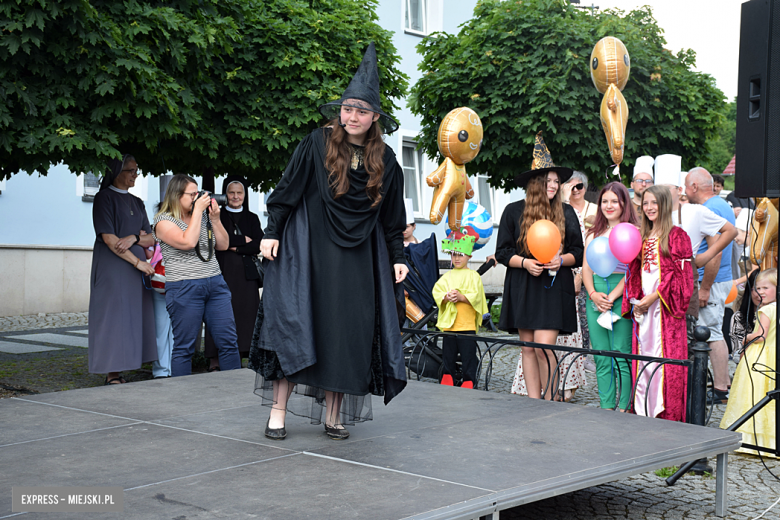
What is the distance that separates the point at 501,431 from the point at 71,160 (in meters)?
3.87

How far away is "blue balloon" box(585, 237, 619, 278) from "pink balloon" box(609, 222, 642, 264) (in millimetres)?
217

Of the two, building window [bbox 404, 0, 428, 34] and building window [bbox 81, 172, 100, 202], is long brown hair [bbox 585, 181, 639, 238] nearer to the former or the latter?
building window [bbox 81, 172, 100, 202]

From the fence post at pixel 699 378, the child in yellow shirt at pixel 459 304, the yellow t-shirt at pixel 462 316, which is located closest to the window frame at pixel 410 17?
the child in yellow shirt at pixel 459 304

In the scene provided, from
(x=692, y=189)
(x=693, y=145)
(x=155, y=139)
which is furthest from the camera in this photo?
(x=693, y=145)

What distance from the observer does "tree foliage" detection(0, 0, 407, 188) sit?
580 cm

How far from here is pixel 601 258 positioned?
19.9 feet

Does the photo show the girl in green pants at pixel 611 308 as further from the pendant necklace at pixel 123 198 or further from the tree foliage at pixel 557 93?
the tree foliage at pixel 557 93

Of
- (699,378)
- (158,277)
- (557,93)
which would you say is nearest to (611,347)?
(699,378)

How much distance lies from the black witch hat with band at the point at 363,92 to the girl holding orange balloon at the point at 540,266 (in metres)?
2.25

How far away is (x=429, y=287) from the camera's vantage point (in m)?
8.80

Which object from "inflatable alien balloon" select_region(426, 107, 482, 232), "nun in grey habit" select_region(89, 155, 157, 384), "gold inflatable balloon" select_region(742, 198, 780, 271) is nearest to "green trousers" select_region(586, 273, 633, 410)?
"gold inflatable balloon" select_region(742, 198, 780, 271)

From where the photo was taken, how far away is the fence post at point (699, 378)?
4.66m

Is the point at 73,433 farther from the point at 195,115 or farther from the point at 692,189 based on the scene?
the point at 692,189

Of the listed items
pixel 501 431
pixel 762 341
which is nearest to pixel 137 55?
pixel 501 431
